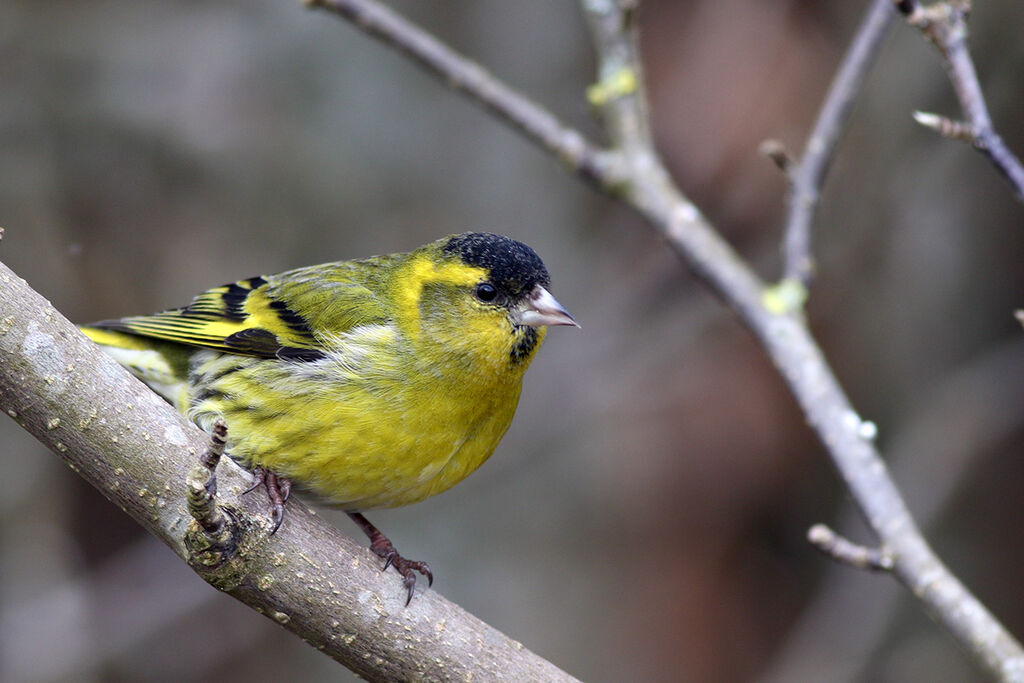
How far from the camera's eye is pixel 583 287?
21.3ft

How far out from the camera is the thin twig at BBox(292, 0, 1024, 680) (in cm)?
259

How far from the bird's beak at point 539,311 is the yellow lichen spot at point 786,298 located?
0.68 meters

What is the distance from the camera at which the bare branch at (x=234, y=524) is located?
2.41 metres

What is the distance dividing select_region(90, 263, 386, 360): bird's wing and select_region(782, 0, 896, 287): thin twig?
1478 mm

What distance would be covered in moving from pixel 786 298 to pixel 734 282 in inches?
8.7

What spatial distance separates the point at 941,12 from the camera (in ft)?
9.34

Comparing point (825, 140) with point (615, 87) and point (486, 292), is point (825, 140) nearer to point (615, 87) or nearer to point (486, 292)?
point (615, 87)

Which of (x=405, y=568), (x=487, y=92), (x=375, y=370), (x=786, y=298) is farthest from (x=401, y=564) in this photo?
(x=487, y=92)

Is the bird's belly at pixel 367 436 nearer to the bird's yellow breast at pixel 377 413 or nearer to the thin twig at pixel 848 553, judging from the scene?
the bird's yellow breast at pixel 377 413

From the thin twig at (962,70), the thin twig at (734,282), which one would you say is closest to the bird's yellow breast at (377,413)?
the thin twig at (734,282)

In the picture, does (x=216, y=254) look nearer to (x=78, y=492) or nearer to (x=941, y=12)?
(x=78, y=492)

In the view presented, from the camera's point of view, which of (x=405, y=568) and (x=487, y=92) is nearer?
(x=405, y=568)

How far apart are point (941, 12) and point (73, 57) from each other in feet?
16.7

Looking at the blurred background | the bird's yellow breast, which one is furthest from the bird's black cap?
the blurred background
